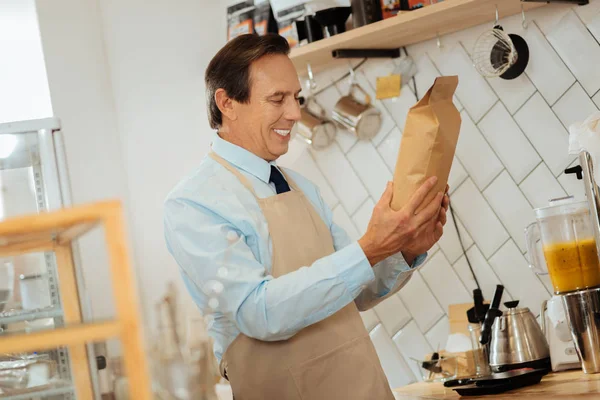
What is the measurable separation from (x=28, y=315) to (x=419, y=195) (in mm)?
777

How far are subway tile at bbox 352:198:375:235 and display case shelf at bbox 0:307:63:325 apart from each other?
4.20ft

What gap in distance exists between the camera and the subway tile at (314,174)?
2.57 meters

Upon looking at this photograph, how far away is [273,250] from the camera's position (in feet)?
5.16

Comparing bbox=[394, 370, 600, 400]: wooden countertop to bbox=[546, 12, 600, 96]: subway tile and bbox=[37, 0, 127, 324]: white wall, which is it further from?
bbox=[37, 0, 127, 324]: white wall

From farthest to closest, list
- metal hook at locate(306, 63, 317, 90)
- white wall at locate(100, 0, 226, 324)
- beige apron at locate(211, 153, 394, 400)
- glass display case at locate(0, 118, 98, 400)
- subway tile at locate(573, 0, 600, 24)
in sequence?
white wall at locate(100, 0, 226, 324) → metal hook at locate(306, 63, 317, 90) → subway tile at locate(573, 0, 600, 24) → beige apron at locate(211, 153, 394, 400) → glass display case at locate(0, 118, 98, 400)

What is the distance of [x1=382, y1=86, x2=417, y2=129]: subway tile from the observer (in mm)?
2404

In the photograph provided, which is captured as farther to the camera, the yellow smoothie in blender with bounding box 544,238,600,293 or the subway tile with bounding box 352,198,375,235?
the subway tile with bounding box 352,198,375,235

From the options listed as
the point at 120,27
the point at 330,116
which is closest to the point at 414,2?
the point at 330,116

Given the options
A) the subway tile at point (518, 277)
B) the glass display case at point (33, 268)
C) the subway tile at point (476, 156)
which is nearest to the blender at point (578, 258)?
the subway tile at point (518, 277)

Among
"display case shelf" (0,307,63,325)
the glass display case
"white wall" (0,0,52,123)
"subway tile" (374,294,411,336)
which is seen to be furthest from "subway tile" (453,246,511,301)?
"white wall" (0,0,52,123)

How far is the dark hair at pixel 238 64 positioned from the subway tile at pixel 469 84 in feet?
2.42

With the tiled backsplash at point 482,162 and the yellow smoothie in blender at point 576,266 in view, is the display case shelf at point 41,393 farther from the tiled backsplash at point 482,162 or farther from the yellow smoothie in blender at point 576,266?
the tiled backsplash at point 482,162

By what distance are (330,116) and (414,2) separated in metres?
0.51

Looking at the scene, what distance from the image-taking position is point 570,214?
184 centimetres
